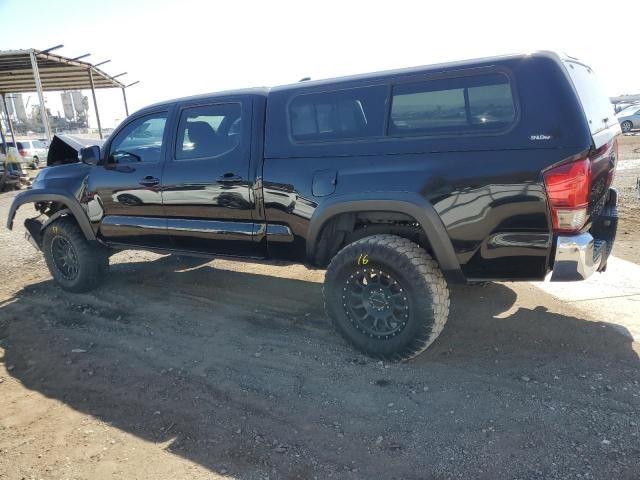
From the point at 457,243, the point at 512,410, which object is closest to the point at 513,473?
the point at 512,410

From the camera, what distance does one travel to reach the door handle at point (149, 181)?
14.0 ft

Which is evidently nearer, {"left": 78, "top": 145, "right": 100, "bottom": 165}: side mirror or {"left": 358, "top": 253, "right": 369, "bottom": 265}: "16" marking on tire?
{"left": 358, "top": 253, "right": 369, "bottom": 265}: "16" marking on tire

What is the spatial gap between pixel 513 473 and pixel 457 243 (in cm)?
133

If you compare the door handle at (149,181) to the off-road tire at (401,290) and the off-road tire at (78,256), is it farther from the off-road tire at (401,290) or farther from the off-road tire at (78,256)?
the off-road tire at (401,290)

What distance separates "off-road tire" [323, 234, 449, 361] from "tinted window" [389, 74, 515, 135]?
79 cm

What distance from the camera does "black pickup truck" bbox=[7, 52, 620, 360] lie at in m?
2.80

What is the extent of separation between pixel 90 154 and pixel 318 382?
10.2 ft

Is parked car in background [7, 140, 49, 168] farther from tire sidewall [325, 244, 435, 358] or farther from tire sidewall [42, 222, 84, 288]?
tire sidewall [325, 244, 435, 358]

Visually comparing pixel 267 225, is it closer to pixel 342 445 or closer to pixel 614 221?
pixel 342 445

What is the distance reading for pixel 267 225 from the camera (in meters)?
3.79

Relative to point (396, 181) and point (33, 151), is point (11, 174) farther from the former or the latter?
point (396, 181)

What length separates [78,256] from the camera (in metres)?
5.00

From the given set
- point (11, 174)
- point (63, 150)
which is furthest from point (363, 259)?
point (11, 174)

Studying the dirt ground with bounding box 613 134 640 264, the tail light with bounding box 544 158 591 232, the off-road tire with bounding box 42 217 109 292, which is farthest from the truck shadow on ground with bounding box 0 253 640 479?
the dirt ground with bounding box 613 134 640 264
